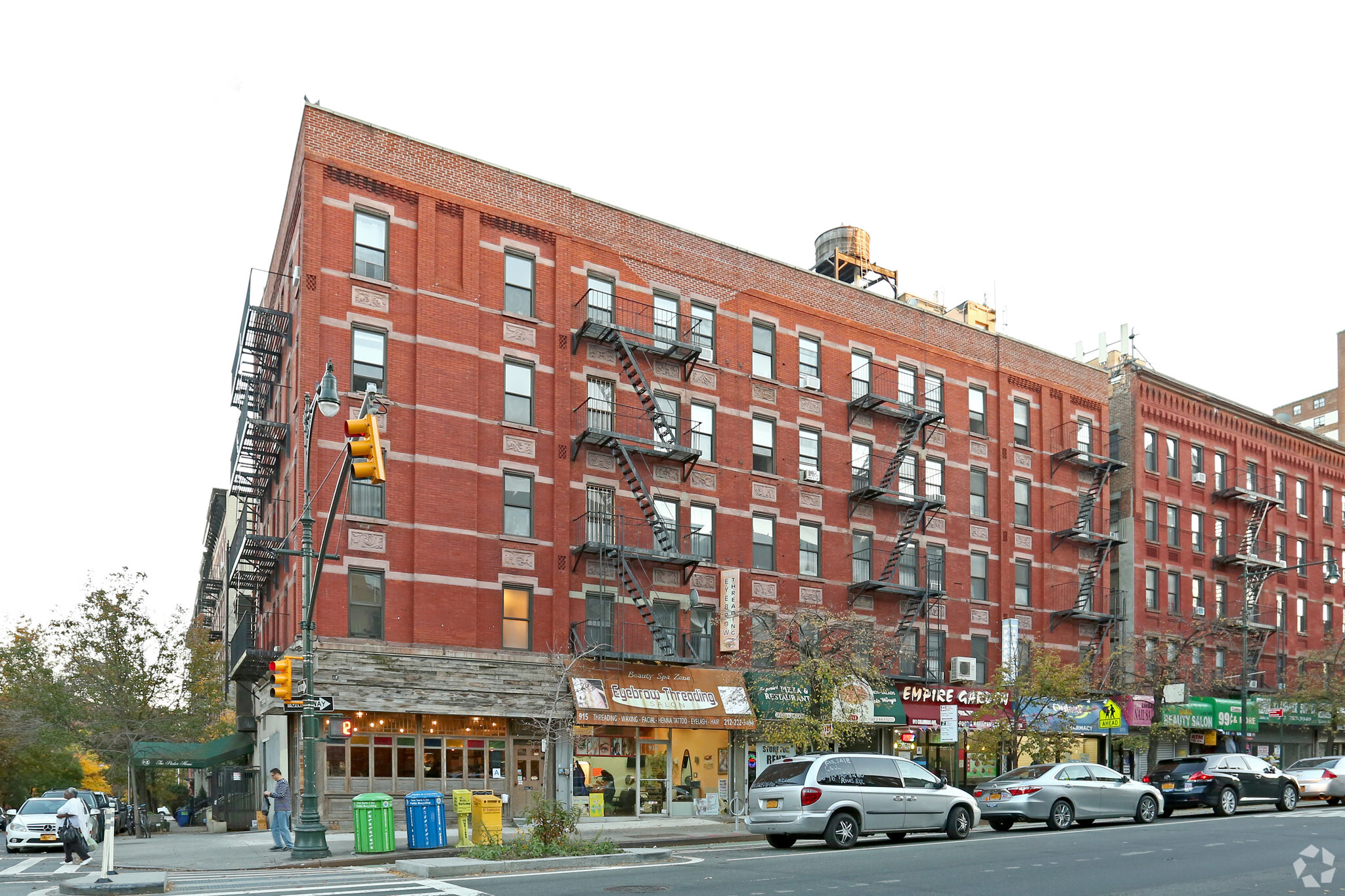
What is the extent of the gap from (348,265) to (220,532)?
1737 inches

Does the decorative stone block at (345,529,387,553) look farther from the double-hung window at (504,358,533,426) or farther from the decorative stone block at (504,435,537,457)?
the double-hung window at (504,358,533,426)

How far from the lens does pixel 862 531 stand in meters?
41.1

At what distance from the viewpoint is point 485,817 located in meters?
22.9

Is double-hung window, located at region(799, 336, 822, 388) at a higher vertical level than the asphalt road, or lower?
higher

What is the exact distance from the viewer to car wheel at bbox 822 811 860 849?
2212cm

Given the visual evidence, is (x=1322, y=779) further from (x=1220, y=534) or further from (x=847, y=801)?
(x=1220, y=534)

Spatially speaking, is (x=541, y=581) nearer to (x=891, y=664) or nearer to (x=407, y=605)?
(x=407, y=605)

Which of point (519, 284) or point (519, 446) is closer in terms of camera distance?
point (519, 446)

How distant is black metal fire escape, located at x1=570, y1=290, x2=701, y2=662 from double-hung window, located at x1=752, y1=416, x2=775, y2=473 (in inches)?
120

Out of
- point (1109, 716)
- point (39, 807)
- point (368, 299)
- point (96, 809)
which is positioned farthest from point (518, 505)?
point (1109, 716)

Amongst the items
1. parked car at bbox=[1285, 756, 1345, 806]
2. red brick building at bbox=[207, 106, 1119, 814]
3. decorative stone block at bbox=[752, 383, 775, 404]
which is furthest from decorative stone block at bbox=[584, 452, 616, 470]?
parked car at bbox=[1285, 756, 1345, 806]

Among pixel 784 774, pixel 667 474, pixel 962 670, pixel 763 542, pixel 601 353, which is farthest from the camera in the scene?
pixel 962 670

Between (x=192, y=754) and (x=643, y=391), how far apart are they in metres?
20.4

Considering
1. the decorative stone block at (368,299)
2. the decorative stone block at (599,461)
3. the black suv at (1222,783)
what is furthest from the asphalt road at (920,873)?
the decorative stone block at (368,299)
